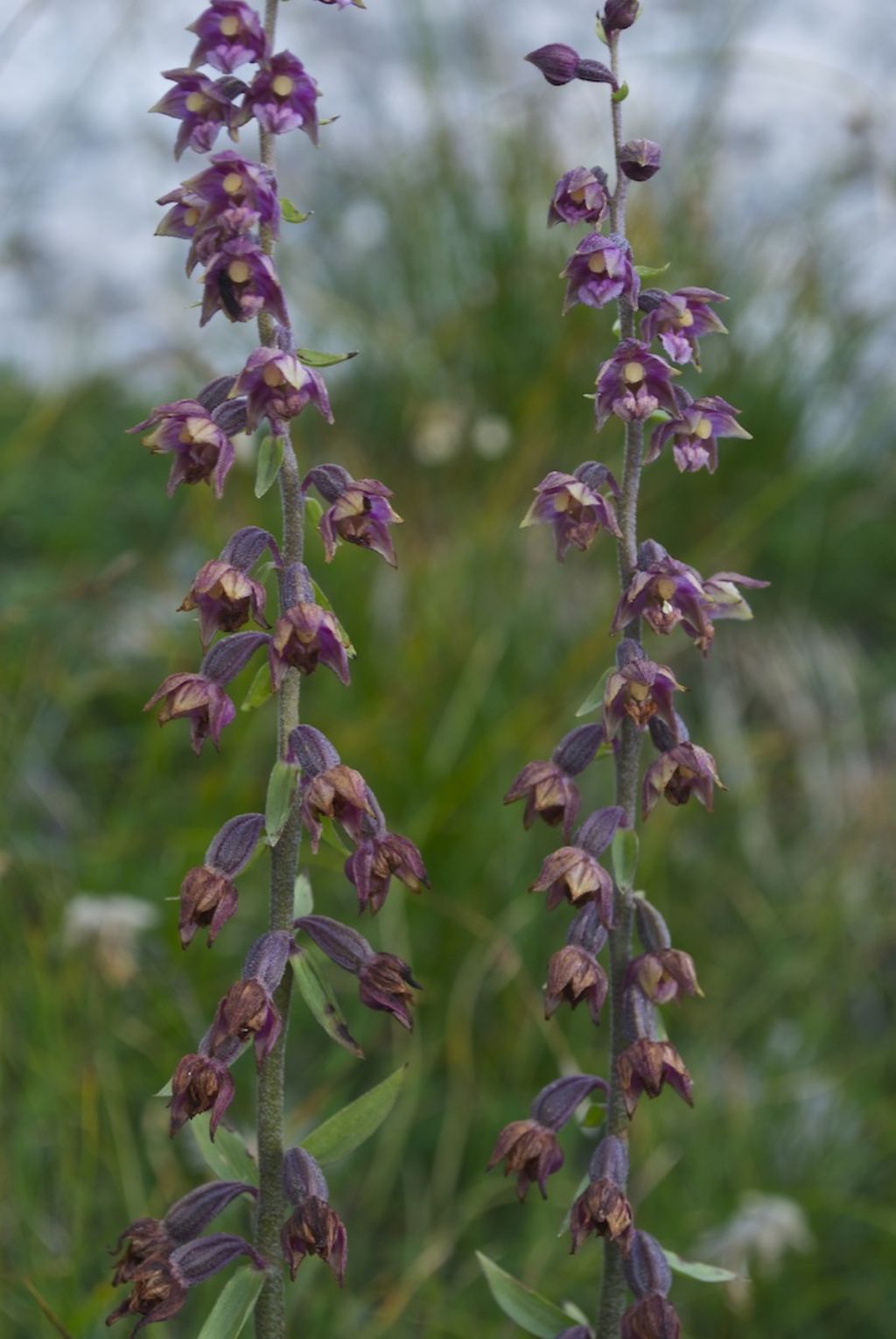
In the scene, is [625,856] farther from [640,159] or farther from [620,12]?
[620,12]

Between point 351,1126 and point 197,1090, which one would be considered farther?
point 351,1126

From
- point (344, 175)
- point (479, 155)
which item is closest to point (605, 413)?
point (479, 155)

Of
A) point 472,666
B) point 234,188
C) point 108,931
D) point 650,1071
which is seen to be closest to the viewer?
point 234,188

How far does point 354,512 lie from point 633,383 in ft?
1.07

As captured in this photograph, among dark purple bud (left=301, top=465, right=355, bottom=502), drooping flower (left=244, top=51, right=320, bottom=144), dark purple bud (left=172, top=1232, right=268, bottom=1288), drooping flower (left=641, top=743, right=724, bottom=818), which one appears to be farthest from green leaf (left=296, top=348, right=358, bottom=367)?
dark purple bud (left=172, top=1232, right=268, bottom=1288)

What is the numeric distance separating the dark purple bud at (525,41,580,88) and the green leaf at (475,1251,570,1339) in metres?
1.29

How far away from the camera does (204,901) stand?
1623 millimetres

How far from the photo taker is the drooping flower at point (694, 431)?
1.74m

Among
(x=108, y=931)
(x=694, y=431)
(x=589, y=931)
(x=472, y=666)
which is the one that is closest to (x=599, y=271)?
(x=694, y=431)

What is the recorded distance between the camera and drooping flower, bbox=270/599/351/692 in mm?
1577

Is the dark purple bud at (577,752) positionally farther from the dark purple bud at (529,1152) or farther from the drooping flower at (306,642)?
the dark purple bud at (529,1152)

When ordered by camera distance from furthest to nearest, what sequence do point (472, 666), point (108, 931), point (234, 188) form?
point (472, 666) < point (108, 931) < point (234, 188)

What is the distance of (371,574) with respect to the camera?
4.61 m

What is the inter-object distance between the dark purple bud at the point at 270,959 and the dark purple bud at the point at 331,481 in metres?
0.46
